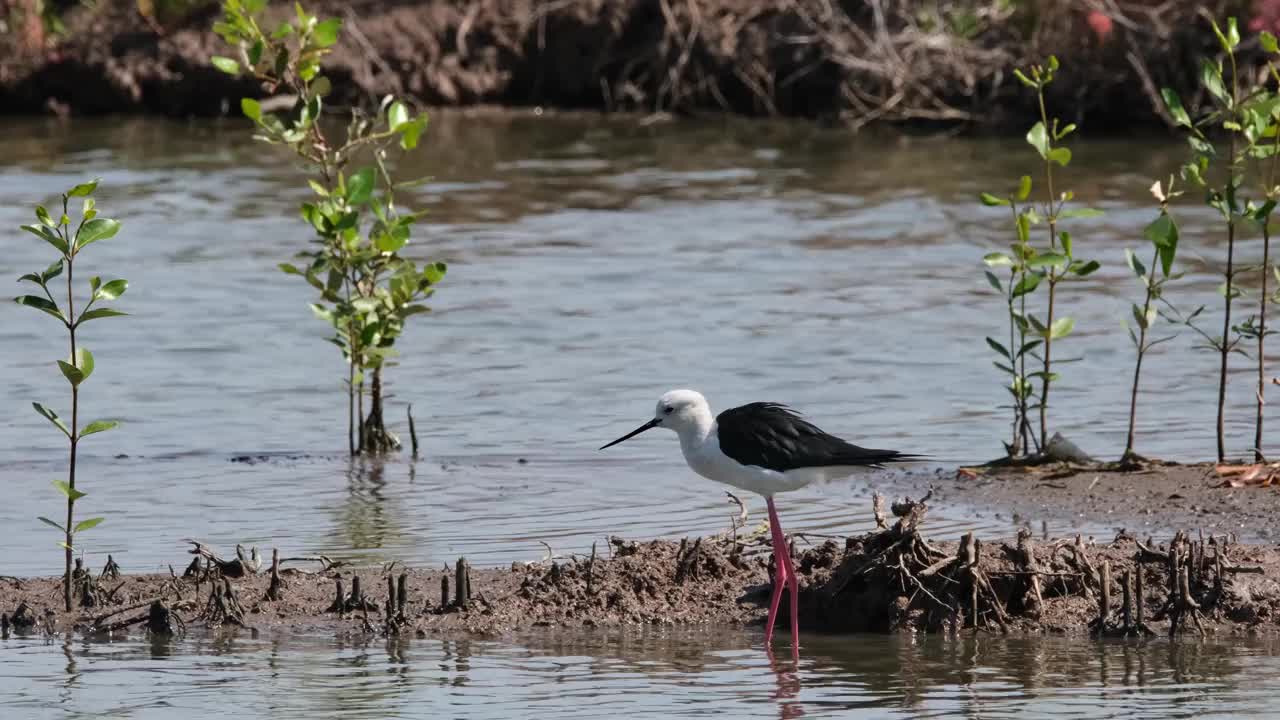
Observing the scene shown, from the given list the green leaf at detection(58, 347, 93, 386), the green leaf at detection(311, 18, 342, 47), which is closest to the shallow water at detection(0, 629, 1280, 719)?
the green leaf at detection(58, 347, 93, 386)

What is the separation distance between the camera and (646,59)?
2178cm

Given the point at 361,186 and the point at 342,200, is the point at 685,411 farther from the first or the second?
the point at 342,200

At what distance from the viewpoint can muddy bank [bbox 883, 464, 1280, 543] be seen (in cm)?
755

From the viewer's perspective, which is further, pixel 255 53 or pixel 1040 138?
pixel 255 53

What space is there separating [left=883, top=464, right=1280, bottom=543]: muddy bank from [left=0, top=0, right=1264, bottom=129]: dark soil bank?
11601 millimetres

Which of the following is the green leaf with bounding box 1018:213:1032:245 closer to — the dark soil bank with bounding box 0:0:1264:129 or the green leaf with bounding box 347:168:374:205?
the green leaf with bounding box 347:168:374:205

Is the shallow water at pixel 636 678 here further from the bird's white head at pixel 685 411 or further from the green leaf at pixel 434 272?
the green leaf at pixel 434 272

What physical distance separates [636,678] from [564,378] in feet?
16.2

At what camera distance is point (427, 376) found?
Result: 429 inches

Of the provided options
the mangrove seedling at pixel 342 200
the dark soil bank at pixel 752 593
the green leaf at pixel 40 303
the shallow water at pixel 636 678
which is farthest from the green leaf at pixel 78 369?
the mangrove seedling at pixel 342 200

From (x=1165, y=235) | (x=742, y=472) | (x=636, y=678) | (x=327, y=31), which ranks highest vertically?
(x=327, y=31)

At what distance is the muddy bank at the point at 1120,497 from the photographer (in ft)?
24.8

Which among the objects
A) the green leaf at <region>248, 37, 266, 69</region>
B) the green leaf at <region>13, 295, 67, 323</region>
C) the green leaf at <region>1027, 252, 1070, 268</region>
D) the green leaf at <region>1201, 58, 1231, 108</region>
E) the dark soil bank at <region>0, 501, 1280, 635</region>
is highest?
the green leaf at <region>248, 37, 266, 69</region>

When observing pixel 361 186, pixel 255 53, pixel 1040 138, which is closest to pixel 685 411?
pixel 1040 138
